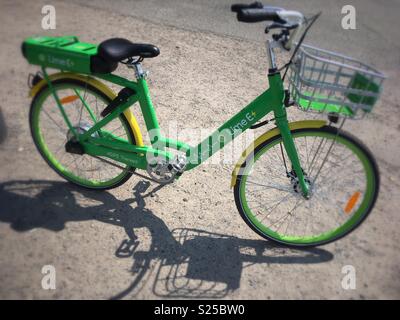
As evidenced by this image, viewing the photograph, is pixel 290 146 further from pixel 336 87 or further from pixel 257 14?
pixel 257 14

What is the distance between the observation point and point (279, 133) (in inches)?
90.9

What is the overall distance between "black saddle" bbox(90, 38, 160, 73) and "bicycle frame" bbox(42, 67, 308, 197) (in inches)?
5.6

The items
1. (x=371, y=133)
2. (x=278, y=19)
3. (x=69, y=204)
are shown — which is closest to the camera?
(x=278, y=19)

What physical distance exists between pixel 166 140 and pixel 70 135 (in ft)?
2.84

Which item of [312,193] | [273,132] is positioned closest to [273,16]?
[273,132]

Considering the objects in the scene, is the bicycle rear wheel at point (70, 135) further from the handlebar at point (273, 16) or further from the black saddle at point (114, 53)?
the handlebar at point (273, 16)

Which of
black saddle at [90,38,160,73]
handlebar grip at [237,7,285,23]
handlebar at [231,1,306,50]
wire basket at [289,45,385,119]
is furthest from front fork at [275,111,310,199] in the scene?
black saddle at [90,38,160,73]

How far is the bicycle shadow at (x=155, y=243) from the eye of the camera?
2471 mm

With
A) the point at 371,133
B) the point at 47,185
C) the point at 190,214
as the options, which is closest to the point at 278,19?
the point at 190,214

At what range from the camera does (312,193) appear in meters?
2.60

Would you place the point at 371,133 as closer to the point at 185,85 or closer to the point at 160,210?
the point at 185,85

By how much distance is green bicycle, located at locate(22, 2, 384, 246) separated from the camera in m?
Result: 1.96

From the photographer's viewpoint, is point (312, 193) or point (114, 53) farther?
point (312, 193)
